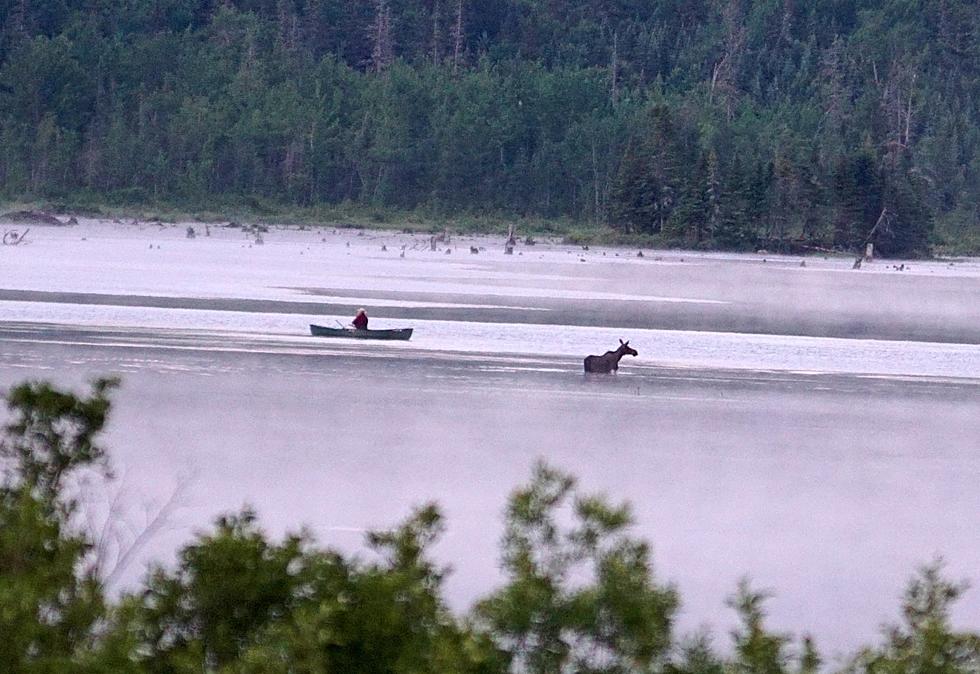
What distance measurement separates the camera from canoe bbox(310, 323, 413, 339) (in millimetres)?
24922

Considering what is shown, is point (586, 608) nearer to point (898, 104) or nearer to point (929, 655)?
point (929, 655)

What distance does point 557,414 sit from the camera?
61.7 feet

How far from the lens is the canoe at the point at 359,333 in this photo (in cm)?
2492

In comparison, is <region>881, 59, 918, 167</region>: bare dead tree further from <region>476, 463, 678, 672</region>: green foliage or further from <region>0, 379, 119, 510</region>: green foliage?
<region>476, 463, 678, 672</region>: green foliage

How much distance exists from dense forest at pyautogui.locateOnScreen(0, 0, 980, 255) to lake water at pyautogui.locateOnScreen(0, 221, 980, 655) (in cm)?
3233

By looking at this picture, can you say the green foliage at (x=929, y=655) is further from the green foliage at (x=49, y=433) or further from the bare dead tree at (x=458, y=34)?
the bare dead tree at (x=458, y=34)

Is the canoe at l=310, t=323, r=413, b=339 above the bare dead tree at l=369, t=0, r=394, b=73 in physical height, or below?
below

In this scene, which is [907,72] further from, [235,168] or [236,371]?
[236,371]

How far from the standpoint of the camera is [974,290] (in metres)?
45.5

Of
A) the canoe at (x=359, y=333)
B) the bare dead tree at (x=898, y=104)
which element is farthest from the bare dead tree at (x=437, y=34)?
the canoe at (x=359, y=333)

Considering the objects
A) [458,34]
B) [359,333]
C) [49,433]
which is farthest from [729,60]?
[49,433]

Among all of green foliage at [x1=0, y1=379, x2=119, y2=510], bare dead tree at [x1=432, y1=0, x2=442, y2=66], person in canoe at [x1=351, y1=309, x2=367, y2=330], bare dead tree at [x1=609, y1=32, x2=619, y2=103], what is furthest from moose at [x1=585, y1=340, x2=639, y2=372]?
bare dead tree at [x1=432, y1=0, x2=442, y2=66]

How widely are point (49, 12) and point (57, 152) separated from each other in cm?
2734

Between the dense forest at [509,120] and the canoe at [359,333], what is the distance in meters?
43.4
